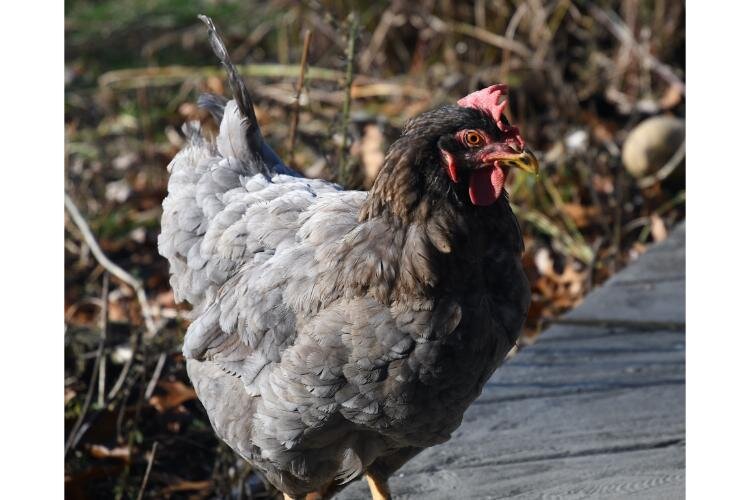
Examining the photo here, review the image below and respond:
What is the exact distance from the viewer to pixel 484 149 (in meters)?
2.29

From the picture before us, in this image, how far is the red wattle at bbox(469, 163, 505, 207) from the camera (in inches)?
90.8

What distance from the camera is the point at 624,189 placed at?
512 cm

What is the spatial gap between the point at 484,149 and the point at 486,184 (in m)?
0.09

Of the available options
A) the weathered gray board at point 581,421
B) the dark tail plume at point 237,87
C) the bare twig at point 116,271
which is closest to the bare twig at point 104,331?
the bare twig at point 116,271

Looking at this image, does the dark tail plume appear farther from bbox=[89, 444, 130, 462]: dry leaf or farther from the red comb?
bbox=[89, 444, 130, 462]: dry leaf

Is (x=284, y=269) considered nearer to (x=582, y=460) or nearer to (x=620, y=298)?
(x=582, y=460)

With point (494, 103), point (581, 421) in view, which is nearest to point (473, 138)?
point (494, 103)

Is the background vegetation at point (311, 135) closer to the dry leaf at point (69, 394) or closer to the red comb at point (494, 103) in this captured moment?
the dry leaf at point (69, 394)

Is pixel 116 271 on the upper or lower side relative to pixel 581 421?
upper

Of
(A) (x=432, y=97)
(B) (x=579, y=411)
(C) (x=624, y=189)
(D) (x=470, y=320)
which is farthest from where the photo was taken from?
(A) (x=432, y=97)

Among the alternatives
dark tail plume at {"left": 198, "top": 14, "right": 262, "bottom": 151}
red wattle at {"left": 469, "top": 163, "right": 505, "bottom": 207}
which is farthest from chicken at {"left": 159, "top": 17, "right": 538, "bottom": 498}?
dark tail plume at {"left": 198, "top": 14, "right": 262, "bottom": 151}

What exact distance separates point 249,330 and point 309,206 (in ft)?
1.24

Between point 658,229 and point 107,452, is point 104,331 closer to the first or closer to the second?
point 107,452

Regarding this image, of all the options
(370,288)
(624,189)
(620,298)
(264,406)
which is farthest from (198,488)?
(624,189)
